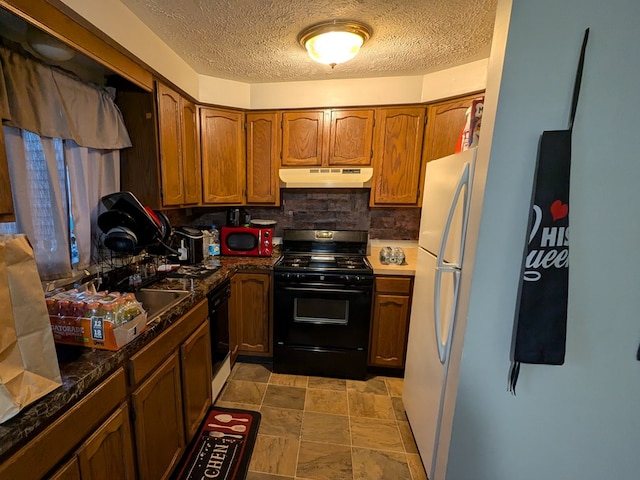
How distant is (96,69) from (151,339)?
5.22 feet

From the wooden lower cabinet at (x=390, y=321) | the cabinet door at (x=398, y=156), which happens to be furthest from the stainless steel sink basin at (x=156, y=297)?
the cabinet door at (x=398, y=156)

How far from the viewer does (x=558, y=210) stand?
938 millimetres

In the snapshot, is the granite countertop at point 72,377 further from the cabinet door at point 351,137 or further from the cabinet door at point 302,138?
the cabinet door at point 351,137

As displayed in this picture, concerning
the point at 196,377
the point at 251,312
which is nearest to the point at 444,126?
the point at 251,312

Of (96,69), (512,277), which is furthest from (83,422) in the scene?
(96,69)

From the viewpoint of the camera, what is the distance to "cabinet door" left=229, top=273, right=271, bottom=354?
A: 89.7 inches

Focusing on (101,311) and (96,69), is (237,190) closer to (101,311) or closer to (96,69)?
(96,69)

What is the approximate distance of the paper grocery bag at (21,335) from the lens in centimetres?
68

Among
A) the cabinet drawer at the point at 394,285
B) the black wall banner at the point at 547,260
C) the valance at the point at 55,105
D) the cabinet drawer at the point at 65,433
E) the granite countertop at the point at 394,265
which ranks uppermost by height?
the valance at the point at 55,105

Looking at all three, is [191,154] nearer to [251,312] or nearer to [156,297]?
[156,297]

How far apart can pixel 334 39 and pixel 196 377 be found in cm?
A: 215

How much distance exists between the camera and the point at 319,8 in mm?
1422

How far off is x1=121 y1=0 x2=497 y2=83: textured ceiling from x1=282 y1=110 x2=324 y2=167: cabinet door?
34cm

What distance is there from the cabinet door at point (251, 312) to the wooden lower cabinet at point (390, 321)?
89 cm
